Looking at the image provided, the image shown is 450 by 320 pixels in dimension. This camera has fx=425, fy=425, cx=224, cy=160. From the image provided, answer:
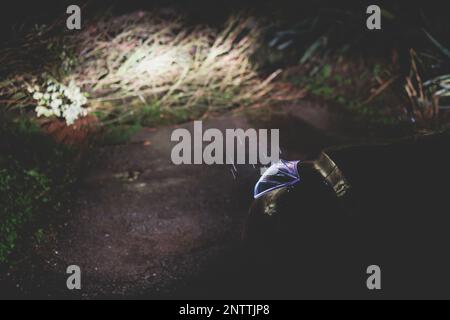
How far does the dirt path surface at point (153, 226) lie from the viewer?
3686 mm

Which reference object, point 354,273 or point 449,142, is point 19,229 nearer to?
point 354,273

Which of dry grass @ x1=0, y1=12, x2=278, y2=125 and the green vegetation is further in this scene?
dry grass @ x1=0, y1=12, x2=278, y2=125

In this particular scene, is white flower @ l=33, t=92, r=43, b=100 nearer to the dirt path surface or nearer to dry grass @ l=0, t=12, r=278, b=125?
dry grass @ l=0, t=12, r=278, b=125

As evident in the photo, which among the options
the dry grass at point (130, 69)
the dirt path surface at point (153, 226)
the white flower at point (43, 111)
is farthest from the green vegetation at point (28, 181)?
the dry grass at point (130, 69)

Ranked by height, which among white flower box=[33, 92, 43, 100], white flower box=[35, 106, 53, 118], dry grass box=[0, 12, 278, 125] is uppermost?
dry grass box=[0, 12, 278, 125]

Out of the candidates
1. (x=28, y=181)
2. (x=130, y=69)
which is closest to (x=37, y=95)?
(x=28, y=181)

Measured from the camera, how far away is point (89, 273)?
382cm

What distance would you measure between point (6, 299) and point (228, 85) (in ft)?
16.0

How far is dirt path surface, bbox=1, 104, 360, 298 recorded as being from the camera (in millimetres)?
3686

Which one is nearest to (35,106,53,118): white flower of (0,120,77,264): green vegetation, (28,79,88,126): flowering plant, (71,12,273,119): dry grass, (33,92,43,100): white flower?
(28,79,88,126): flowering plant

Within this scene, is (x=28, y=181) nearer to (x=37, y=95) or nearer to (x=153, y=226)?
(x=37, y=95)

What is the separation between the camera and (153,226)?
445 cm

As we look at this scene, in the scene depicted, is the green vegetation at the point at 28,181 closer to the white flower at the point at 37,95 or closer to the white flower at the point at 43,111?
the white flower at the point at 43,111

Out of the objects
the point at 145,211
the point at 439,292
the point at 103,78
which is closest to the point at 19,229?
the point at 145,211
